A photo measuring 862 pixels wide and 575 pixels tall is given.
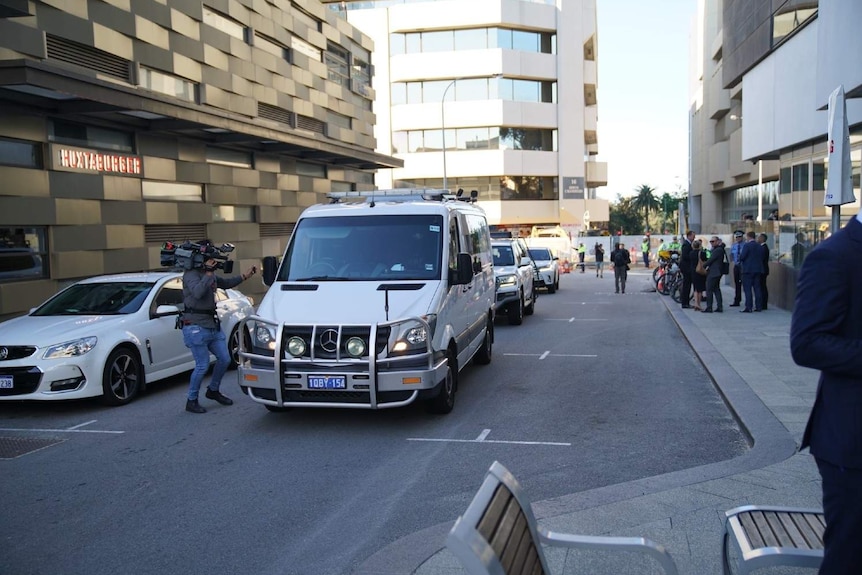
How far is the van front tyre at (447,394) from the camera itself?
8484mm

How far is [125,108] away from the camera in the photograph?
15500 mm

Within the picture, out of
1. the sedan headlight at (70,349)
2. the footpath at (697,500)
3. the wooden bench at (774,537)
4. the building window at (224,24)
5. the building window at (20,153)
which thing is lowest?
the footpath at (697,500)

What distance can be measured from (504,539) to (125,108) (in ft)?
49.9

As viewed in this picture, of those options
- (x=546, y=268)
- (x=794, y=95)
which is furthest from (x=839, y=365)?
(x=546, y=268)

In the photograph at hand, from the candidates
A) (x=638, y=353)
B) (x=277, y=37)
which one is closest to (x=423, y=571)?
(x=638, y=353)

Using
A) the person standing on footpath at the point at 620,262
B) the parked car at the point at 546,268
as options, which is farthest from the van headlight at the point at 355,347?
the person standing on footpath at the point at 620,262

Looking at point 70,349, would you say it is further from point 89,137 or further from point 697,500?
point 89,137

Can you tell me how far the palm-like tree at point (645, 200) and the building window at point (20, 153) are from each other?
409 ft

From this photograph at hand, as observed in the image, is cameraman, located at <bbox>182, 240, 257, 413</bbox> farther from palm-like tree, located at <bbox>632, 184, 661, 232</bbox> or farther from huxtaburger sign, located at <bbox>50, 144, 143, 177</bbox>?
palm-like tree, located at <bbox>632, 184, 661, 232</bbox>

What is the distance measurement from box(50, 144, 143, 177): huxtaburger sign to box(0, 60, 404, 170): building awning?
715 millimetres

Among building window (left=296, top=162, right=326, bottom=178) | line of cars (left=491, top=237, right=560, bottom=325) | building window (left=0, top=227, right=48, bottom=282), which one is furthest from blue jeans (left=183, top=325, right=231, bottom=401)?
building window (left=296, top=162, right=326, bottom=178)

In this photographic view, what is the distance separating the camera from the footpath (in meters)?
4.60

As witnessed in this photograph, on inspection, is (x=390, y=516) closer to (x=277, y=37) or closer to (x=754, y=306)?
(x=754, y=306)

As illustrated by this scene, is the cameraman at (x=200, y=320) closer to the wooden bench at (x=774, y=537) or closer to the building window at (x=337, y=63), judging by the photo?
the wooden bench at (x=774, y=537)
